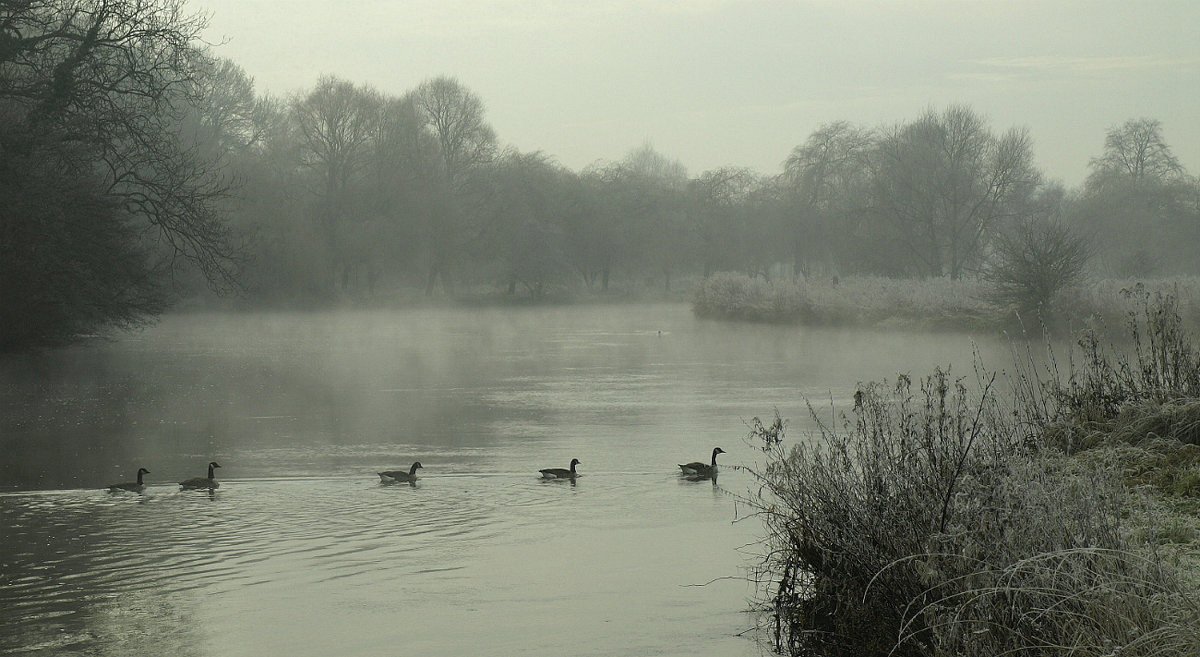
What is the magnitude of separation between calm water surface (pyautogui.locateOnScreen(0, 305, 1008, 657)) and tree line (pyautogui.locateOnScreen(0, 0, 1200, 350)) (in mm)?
4238

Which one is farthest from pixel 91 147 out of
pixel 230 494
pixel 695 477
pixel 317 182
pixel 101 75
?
pixel 317 182

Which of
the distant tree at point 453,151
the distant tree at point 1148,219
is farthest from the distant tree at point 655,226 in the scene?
the distant tree at point 1148,219

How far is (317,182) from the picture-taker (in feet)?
209

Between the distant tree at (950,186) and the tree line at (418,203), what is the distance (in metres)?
0.13

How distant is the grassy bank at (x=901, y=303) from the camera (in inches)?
1350

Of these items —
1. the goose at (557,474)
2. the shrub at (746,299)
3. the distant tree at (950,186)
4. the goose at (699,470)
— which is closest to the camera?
the goose at (557,474)

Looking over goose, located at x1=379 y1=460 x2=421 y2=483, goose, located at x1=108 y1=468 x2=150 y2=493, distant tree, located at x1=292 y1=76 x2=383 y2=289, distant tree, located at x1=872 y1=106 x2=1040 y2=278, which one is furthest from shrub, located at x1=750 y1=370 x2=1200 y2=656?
distant tree, located at x1=292 y1=76 x2=383 y2=289

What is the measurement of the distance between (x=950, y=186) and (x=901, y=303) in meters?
13.3

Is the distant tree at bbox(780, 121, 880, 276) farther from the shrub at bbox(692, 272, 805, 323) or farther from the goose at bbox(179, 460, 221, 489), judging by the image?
the goose at bbox(179, 460, 221, 489)

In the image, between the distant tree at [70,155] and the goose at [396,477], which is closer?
the goose at [396,477]

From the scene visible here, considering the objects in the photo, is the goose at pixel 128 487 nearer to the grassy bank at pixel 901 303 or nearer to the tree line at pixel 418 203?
the tree line at pixel 418 203

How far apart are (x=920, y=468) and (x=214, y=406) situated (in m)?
16.9

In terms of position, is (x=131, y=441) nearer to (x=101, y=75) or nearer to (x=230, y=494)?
(x=230, y=494)

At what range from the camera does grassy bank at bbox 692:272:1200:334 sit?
1350 inches
